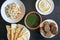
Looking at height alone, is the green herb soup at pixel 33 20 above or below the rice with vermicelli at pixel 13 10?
below

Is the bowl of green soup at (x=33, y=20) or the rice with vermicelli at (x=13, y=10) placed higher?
the rice with vermicelli at (x=13, y=10)

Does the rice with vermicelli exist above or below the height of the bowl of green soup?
above

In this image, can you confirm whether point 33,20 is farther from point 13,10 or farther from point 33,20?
point 13,10

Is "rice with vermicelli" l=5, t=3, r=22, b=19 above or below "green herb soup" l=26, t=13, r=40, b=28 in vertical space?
above

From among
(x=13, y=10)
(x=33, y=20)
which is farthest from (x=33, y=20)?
(x=13, y=10)
